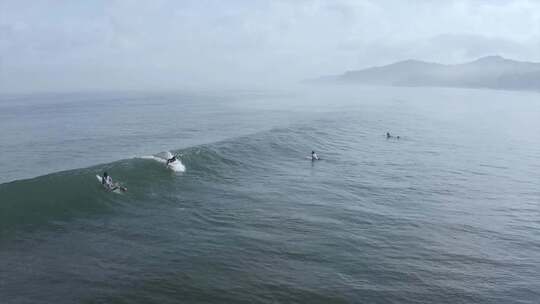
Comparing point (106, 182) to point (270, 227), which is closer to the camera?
point (270, 227)

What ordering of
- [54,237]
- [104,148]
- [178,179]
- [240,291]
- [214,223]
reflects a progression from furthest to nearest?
[104,148], [178,179], [214,223], [54,237], [240,291]

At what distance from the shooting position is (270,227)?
29.0 meters

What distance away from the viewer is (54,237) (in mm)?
26375

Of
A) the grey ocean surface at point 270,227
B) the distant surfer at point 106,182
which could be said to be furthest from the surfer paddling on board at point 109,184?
the grey ocean surface at point 270,227

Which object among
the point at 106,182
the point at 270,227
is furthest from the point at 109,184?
the point at 270,227

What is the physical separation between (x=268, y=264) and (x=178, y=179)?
61.5 feet

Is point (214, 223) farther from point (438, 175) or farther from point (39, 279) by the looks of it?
point (438, 175)

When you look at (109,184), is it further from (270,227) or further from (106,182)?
(270,227)

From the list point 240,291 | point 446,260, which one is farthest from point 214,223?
point 446,260

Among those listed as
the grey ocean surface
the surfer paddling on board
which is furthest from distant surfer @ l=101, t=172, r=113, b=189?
the grey ocean surface

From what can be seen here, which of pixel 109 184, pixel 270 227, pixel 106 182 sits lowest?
pixel 270 227

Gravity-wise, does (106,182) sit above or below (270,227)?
above

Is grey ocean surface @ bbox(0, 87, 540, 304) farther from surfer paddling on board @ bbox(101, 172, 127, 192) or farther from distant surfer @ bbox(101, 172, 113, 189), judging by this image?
distant surfer @ bbox(101, 172, 113, 189)

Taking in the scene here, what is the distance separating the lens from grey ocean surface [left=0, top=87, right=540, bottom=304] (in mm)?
21234
